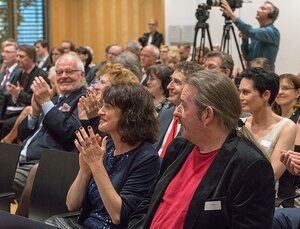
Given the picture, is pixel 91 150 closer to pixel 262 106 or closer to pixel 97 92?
pixel 262 106

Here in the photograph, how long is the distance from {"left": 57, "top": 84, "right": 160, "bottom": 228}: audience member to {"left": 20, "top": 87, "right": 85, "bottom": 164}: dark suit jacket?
1055 millimetres

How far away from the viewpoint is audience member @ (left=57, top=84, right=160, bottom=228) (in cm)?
268

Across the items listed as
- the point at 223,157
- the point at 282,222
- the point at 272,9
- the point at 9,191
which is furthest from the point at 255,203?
the point at 272,9

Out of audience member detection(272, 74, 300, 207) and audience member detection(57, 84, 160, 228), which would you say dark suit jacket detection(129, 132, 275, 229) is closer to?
audience member detection(57, 84, 160, 228)

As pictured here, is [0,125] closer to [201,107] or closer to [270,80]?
[270,80]

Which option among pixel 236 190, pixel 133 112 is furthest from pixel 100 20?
pixel 236 190

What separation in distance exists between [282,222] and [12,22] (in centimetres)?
978

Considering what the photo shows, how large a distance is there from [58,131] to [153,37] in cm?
642

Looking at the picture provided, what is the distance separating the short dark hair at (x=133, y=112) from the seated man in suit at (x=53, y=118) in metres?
1.14

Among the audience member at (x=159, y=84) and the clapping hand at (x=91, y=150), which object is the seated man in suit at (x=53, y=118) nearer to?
the audience member at (x=159, y=84)

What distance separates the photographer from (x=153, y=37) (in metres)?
10.1

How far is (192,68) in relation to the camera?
3975 mm

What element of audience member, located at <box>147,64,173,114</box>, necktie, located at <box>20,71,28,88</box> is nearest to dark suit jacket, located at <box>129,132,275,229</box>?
audience member, located at <box>147,64,173,114</box>

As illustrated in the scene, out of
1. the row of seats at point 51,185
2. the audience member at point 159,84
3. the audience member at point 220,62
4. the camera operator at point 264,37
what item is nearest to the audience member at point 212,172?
the row of seats at point 51,185
